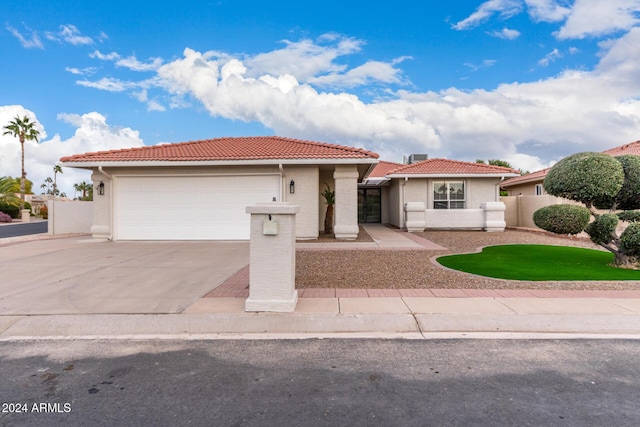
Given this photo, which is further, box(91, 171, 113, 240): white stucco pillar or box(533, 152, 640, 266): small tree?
box(91, 171, 113, 240): white stucco pillar

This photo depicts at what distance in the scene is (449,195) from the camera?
20.9 meters

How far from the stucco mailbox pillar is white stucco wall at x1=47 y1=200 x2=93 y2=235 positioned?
17.2m

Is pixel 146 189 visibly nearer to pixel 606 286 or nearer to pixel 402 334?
pixel 402 334

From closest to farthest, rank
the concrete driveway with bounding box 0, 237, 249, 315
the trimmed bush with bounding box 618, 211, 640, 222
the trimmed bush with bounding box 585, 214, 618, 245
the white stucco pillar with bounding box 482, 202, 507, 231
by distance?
the concrete driveway with bounding box 0, 237, 249, 315
the trimmed bush with bounding box 585, 214, 618, 245
the trimmed bush with bounding box 618, 211, 640, 222
the white stucco pillar with bounding box 482, 202, 507, 231

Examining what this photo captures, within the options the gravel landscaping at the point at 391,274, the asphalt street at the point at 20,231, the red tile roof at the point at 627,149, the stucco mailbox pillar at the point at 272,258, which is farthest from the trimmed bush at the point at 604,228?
the asphalt street at the point at 20,231

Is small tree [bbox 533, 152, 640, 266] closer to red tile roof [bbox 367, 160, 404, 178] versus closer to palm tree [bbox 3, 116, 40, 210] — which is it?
red tile roof [bbox 367, 160, 404, 178]

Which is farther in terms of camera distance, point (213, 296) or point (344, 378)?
point (213, 296)

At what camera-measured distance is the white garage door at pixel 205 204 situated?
48.7 feet

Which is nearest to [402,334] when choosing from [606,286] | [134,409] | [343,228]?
[134,409]

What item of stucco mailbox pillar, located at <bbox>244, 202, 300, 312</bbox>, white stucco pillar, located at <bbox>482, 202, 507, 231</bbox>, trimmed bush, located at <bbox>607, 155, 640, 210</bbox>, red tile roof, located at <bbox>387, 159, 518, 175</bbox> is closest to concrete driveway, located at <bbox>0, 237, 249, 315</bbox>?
stucco mailbox pillar, located at <bbox>244, 202, 300, 312</bbox>

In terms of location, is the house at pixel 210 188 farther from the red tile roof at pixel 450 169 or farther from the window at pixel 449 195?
the window at pixel 449 195

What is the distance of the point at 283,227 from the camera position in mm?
6102

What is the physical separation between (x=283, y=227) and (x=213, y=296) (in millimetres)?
1986

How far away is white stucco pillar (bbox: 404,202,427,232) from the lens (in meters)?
19.3
